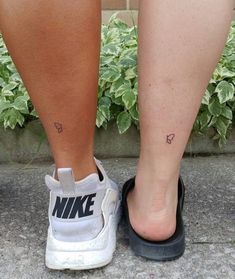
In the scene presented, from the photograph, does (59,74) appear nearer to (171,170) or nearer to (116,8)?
(171,170)

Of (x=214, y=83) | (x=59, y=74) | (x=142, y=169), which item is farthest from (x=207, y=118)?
(x=59, y=74)

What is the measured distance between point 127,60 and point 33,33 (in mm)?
880

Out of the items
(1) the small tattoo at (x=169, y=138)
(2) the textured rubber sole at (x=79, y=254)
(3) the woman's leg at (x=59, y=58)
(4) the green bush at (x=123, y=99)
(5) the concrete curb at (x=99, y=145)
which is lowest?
(5) the concrete curb at (x=99, y=145)

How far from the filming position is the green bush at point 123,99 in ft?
4.91

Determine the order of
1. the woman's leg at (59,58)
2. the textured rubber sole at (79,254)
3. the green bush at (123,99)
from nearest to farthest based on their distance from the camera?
1. the woman's leg at (59,58)
2. the textured rubber sole at (79,254)
3. the green bush at (123,99)

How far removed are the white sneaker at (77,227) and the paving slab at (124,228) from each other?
0.11 ft

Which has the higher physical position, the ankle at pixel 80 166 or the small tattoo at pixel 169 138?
the small tattoo at pixel 169 138

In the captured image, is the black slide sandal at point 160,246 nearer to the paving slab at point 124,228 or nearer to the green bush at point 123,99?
the paving slab at point 124,228

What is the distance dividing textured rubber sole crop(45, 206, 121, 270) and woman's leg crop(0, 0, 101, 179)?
18cm

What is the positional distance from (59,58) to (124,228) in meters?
0.45

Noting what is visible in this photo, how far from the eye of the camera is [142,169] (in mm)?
973

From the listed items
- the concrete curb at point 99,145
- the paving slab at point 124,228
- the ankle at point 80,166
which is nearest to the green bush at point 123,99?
the concrete curb at point 99,145

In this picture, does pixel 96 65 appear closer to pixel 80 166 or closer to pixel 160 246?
pixel 80 166

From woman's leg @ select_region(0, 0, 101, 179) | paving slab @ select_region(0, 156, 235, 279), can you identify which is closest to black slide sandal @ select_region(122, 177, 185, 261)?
paving slab @ select_region(0, 156, 235, 279)
